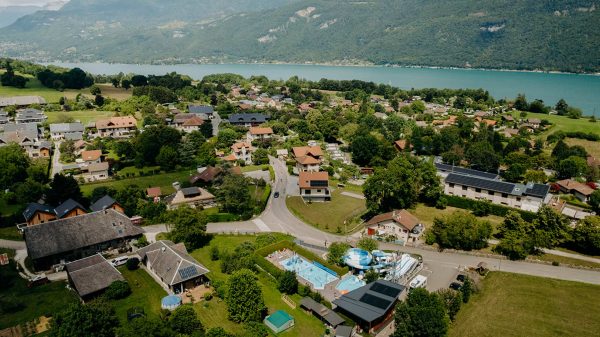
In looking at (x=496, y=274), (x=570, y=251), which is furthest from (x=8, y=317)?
(x=570, y=251)

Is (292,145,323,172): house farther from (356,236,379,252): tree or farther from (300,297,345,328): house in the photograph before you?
(300,297,345,328): house

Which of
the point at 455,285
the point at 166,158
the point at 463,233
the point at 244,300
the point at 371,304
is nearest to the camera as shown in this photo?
the point at 244,300

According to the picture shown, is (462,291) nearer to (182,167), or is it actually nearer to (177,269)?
(177,269)

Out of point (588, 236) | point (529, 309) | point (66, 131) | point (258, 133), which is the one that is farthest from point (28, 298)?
point (66, 131)

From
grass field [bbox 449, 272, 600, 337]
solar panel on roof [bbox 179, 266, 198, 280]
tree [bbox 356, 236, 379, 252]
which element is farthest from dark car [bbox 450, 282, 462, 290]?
solar panel on roof [bbox 179, 266, 198, 280]

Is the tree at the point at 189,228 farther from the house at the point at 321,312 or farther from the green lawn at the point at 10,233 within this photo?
the green lawn at the point at 10,233

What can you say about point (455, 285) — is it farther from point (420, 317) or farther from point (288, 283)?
point (288, 283)

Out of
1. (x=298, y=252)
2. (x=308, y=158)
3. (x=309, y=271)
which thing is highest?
(x=308, y=158)
